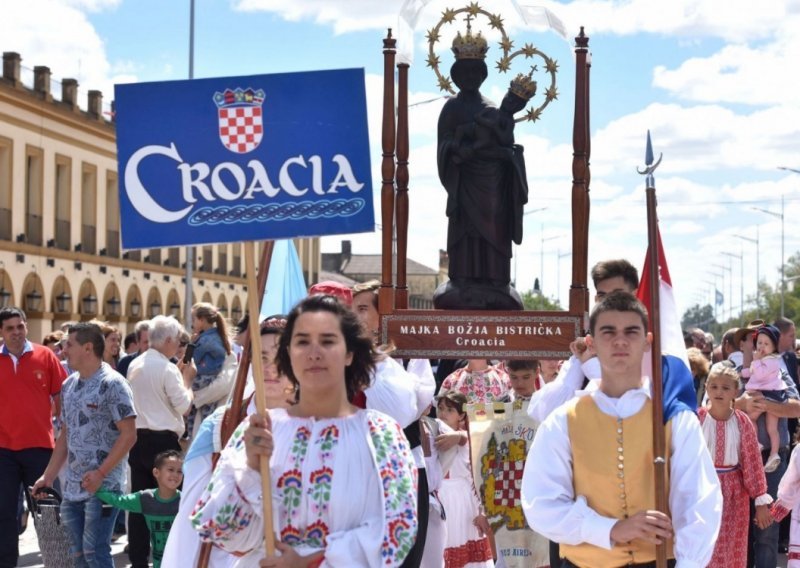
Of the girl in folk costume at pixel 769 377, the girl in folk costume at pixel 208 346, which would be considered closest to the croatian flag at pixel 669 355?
the girl in folk costume at pixel 208 346

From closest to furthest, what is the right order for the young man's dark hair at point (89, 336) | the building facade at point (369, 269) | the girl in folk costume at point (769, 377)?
the young man's dark hair at point (89, 336) < the girl in folk costume at point (769, 377) < the building facade at point (369, 269)

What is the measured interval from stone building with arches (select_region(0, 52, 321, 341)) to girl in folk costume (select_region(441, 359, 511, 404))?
29.9 meters

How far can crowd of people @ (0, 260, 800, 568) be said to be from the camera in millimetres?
4562

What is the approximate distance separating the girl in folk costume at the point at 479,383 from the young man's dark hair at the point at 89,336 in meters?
2.33

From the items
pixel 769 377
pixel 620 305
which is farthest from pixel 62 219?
pixel 620 305

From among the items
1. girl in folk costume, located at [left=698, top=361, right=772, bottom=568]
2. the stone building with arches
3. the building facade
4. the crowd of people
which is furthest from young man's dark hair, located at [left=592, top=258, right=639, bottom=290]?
the building facade

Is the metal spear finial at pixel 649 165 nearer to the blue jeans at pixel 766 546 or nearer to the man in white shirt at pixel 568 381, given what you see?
the man in white shirt at pixel 568 381

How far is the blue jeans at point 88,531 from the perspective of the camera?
9.10 metres

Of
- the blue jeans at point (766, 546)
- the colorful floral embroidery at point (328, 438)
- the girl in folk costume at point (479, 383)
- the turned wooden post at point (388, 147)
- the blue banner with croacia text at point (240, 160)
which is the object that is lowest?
the blue jeans at point (766, 546)

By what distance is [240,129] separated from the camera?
5.08 meters

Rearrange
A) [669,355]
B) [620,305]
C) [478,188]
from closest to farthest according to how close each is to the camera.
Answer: [620,305] → [669,355] → [478,188]

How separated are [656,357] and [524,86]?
436 cm

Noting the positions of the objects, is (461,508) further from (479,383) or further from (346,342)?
(346,342)

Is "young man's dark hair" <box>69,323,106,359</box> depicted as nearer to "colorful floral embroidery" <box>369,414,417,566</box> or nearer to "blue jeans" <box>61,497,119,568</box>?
"blue jeans" <box>61,497,119,568</box>
